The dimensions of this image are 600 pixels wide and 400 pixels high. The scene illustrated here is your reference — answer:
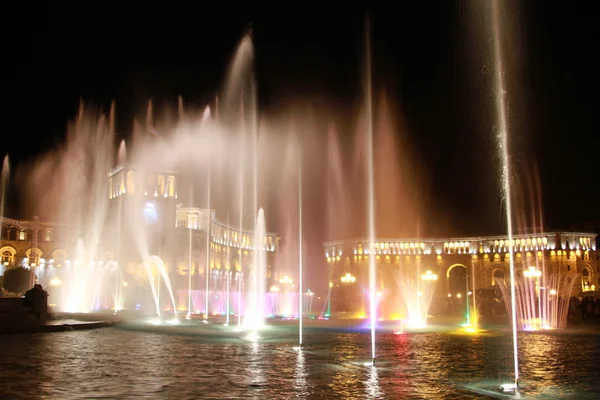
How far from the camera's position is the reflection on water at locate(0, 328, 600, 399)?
969 cm

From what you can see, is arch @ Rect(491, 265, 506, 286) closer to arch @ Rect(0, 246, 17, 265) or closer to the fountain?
the fountain

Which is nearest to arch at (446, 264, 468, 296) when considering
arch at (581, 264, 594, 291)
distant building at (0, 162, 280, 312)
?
arch at (581, 264, 594, 291)

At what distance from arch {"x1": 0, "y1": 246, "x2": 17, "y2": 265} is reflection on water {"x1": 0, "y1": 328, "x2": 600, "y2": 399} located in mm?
54883

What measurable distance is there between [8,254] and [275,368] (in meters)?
66.5

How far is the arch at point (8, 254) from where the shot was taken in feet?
225

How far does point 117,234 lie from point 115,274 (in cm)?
984

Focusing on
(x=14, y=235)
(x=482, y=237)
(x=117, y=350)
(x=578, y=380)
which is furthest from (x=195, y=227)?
(x=578, y=380)

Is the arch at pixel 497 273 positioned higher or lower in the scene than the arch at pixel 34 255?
lower

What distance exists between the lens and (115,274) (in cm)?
6134

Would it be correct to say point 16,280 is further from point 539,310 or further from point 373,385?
point 539,310

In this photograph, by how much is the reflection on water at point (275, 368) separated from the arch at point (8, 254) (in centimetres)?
5488

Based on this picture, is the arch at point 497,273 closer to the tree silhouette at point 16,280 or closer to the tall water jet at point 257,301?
the tall water jet at point 257,301

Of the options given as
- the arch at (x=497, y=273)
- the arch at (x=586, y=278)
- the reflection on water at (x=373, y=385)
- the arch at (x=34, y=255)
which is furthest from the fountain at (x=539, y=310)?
the arch at (x=34, y=255)

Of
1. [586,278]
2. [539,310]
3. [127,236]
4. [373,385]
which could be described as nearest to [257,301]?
[539,310]
